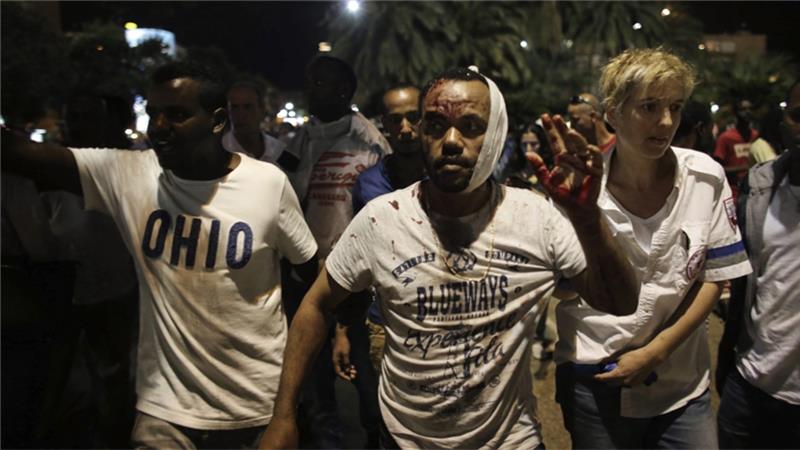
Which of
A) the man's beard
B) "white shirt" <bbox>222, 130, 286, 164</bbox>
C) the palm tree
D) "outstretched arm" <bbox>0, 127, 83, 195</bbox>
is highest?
the palm tree

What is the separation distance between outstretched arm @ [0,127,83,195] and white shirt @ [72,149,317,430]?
0.20 feet

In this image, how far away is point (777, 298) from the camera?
291 centimetres

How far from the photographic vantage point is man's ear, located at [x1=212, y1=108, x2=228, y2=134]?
9.68 feet

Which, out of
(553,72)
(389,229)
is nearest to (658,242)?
(389,229)

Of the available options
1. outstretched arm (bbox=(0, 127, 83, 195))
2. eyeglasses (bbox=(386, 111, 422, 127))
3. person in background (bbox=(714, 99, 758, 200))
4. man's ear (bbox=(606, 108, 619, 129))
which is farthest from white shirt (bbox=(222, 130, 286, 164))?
person in background (bbox=(714, 99, 758, 200))

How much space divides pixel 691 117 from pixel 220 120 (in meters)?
3.35

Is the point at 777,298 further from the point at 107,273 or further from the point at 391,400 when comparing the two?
Answer: the point at 107,273

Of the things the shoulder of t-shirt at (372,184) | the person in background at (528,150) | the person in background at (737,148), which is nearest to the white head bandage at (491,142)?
the shoulder of t-shirt at (372,184)

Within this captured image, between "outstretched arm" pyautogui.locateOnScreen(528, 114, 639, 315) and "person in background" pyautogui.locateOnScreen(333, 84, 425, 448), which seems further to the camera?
"person in background" pyautogui.locateOnScreen(333, 84, 425, 448)

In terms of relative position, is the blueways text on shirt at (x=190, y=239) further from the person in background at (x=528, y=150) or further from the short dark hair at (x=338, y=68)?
the person in background at (x=528, y=150)

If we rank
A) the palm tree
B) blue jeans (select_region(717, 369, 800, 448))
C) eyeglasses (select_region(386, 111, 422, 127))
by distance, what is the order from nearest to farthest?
blue jeans (select_region(717, 369, 800, 448)) → eyeglasses (select_region(386, 111, 422, 127)) → the palm tree

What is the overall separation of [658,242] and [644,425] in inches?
29.8

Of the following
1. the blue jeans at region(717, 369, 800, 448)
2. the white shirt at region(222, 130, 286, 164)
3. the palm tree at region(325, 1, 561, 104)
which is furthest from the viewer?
the palm tree at region(325, 1, 561, 104)

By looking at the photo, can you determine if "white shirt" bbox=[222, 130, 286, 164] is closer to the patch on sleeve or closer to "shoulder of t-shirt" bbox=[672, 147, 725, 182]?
"shoulder of t-shirt" bbox=[672, 147, 725, 182]
